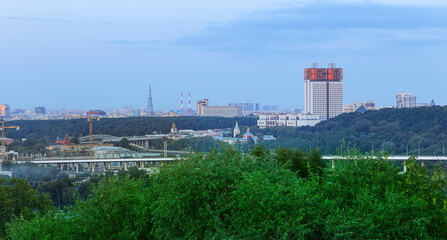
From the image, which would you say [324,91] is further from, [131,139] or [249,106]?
[131,139]

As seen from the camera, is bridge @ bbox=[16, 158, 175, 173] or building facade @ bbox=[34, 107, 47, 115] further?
building facade @ bbox=[34, 107, 47, 115]

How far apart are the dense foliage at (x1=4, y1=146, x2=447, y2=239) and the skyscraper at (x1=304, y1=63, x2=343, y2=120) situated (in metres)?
114

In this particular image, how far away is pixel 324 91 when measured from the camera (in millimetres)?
126500

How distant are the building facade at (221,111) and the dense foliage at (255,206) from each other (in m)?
118

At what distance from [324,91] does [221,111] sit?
24.5 metres

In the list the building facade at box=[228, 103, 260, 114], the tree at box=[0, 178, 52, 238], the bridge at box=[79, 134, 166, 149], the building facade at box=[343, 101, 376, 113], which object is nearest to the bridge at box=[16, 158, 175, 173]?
the bridge at box=[79, 134, 166, 149]

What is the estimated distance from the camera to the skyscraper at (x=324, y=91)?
12550 centimetres

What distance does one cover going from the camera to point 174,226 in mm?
10742

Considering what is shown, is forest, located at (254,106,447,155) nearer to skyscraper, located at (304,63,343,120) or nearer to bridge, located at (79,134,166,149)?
bridge, located at (79,134,166,149)

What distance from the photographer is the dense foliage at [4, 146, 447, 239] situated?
10.1 metres

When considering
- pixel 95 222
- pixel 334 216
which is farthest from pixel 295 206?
pixel 95 222

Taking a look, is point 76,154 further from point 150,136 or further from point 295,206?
point 295,206

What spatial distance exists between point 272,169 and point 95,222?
13.4 ft

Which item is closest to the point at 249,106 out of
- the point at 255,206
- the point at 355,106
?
the point at 355,106
